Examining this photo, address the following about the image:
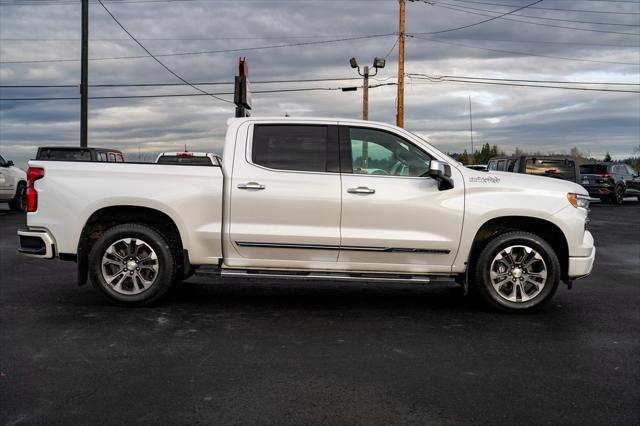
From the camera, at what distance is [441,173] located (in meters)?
6.13

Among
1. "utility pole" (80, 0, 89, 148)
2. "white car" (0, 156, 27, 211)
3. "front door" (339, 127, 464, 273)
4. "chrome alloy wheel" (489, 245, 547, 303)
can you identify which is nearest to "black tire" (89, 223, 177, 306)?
"front door" (339, 127, 464, 273)

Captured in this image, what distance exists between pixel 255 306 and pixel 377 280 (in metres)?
1.36

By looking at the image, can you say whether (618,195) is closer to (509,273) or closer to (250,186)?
(509,273)

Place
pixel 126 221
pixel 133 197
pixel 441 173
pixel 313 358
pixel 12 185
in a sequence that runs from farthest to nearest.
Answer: pixel 12 185 → pixel 126 221 → pixel 133 197 → pixel 441 173 → pixel 313 358

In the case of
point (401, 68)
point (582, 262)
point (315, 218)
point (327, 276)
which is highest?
point (401, 68)

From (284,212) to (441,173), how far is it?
161 centimetres

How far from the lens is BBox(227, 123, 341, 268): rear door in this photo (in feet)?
20.6

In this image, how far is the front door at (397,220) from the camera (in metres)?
6.29

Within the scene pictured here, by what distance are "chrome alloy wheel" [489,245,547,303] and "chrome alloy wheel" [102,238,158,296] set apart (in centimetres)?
353

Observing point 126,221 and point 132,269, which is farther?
point 126,221

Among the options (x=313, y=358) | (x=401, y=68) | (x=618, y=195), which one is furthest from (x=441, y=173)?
(x=618, y=195)

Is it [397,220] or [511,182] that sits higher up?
[511,182]

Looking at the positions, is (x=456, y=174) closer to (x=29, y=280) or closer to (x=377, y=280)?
(x=377, y=280)

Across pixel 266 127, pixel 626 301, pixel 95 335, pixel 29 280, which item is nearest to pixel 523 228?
pixel 626 301
